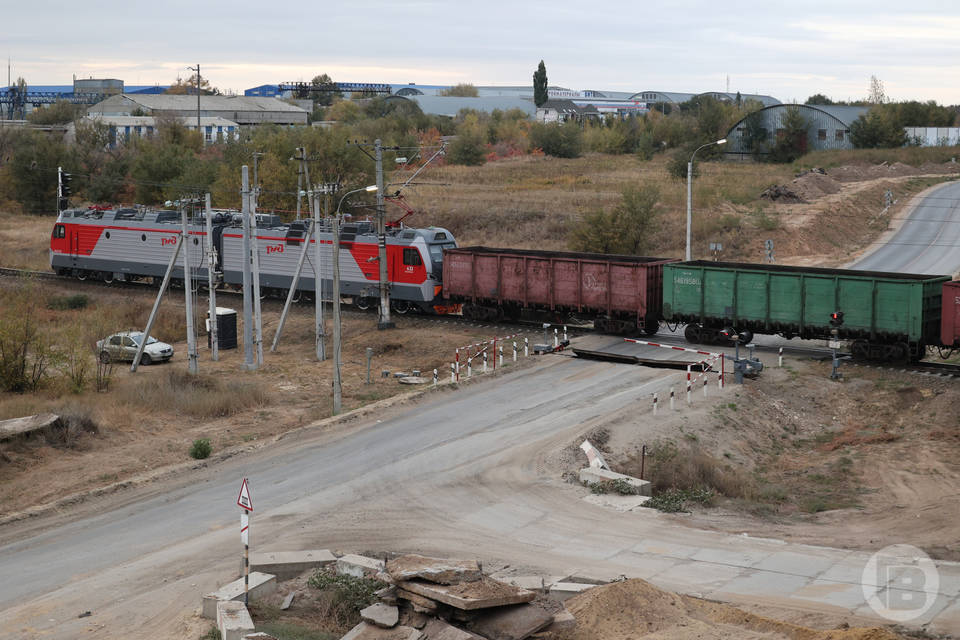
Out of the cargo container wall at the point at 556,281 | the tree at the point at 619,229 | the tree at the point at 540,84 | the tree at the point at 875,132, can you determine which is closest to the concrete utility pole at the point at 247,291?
the cargo container wall at the point at 556,281

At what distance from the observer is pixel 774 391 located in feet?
91.0

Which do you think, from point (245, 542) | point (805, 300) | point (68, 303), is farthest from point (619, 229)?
point (245, 542)

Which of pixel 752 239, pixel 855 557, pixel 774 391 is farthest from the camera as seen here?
pixel 752 239

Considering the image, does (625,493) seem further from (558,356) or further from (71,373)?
(71,373)

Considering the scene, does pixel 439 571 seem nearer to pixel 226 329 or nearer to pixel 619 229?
pixel 226 329

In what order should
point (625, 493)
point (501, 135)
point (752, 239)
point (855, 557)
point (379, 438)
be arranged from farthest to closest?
point (501, 135) < point (752, 239) < point (379, 438) < point (625, 493) < point (855, 557)

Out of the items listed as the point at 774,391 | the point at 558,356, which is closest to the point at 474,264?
the point at 558,356

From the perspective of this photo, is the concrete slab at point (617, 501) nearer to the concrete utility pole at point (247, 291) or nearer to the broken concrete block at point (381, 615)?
the broken concrete block at point (381, 615)

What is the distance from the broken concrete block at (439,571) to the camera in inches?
518

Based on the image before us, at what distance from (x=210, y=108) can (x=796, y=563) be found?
419ft

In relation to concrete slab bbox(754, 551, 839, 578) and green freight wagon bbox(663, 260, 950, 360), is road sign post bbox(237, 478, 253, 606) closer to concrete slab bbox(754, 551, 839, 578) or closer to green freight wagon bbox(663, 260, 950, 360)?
concrete slab bbox(754, 551, 839, 578)

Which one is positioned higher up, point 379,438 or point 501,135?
point 501,135

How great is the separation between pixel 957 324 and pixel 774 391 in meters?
5.48

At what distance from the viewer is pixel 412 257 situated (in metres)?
39.6
